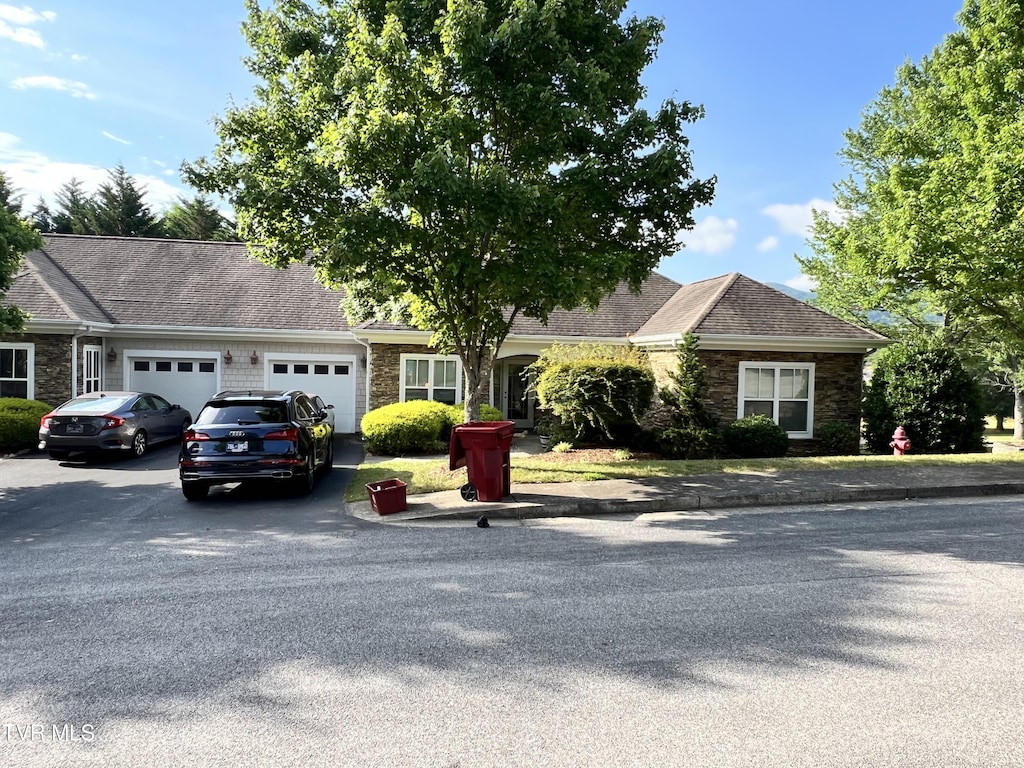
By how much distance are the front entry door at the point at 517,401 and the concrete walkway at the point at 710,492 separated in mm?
10239

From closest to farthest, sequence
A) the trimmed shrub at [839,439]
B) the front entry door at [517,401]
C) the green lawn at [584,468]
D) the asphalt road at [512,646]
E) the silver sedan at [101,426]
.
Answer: the asphalt road at [512,646] → the green lawn at [584,468] → the silver sedan at [101,426] → the trimmed shrub at [839,439] → the front entry door at [517,401]

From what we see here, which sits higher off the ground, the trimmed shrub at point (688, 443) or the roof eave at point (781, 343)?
the roof eave at point (781, 343)

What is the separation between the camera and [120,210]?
42.3m

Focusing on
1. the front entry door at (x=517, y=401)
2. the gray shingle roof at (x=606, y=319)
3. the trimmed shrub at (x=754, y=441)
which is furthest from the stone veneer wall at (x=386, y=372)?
the trimmed shrub at (x=754, y=441)

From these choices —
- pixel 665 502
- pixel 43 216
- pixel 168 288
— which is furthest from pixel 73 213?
pixel 665 502

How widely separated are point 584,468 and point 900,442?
28.3 feet

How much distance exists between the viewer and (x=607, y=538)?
24.4ft

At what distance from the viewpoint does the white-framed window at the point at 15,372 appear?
53.7ft

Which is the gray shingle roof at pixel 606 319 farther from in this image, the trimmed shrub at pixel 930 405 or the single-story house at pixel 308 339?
the trimmed shrub at pixel 930 405

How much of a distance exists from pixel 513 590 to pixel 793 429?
13.3 metres

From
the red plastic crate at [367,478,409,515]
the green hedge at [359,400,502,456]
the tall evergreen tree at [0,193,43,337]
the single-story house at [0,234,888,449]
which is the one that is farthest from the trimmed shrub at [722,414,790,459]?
the tall evergreen tree at [0,193,43,337]

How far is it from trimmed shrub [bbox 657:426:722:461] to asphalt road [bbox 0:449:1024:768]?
6.47 meters

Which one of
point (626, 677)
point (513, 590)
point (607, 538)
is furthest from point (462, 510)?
point (626, 677)

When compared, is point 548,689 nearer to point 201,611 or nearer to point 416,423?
point 201,611
